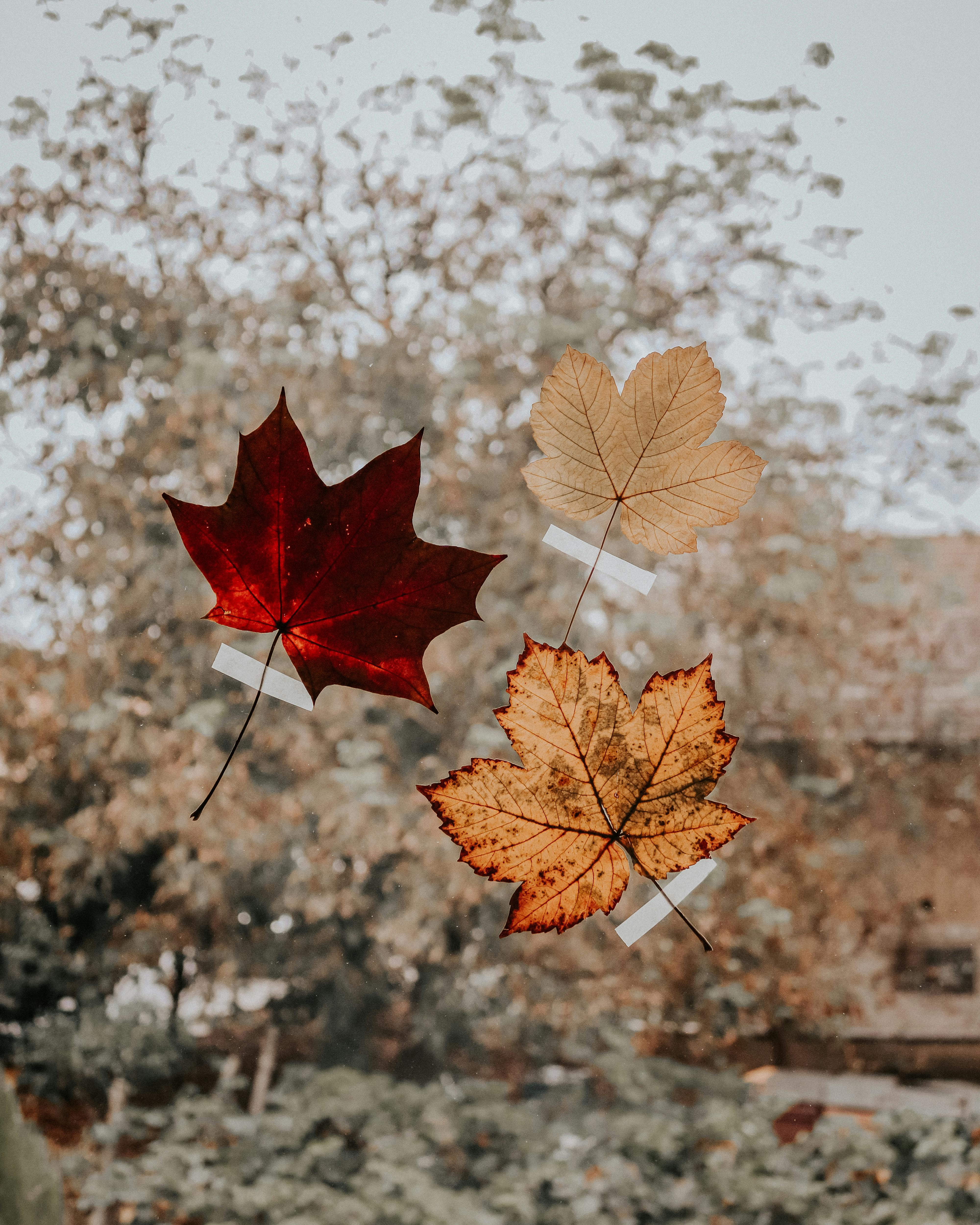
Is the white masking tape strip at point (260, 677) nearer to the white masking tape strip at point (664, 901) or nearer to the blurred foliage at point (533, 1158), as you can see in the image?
the white masking tape strip at point (664, 901)

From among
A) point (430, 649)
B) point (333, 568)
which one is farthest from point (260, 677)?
point (430, 649)

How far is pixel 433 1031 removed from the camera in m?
1.53

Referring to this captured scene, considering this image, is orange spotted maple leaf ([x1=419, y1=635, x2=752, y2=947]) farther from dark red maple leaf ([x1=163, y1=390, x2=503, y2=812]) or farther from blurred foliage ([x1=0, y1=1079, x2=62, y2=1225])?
blurred foliage ([x1=0, y1=1079, x2=62, y2=1225])

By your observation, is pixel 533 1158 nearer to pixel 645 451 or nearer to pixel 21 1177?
pixel 21 1177

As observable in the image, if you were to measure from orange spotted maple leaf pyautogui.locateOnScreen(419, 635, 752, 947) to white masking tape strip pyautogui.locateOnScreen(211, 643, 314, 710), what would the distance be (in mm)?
52

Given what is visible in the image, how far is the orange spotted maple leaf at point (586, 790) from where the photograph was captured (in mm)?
243

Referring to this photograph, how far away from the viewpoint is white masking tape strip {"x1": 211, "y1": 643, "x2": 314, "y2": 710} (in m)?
0.25

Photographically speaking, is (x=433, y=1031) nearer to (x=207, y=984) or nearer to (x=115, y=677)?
(x=207, y=984)

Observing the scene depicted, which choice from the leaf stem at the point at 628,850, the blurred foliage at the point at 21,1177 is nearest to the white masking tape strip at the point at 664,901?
the leaf stem at the point at 628,850

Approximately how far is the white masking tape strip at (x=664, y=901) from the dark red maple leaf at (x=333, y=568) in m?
0.09

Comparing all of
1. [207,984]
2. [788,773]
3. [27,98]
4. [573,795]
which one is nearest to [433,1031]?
[207,984]

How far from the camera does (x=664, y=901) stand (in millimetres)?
253

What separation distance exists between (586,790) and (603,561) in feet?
0.24

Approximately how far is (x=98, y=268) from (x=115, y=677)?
78cm
